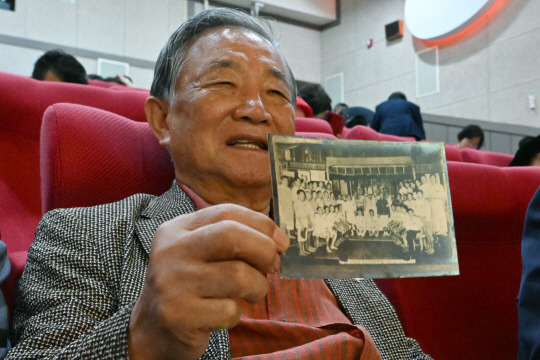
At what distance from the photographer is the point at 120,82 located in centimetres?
373

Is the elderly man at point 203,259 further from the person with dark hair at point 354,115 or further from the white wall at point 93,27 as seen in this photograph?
the white wall at point 93,27

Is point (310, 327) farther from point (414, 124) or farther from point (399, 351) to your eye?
point (414, 124)

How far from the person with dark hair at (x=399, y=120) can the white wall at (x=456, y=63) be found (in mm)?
1706

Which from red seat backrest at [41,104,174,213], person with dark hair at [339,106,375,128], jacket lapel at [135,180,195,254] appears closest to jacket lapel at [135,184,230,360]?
jacket lapel at [135,180,195,254]

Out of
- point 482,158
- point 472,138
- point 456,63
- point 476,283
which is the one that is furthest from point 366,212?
point 456,63

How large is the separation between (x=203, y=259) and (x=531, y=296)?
587mm

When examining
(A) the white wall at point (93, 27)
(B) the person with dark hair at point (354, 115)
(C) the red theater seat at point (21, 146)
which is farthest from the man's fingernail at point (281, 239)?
(A) the white wall at point (93, 27)

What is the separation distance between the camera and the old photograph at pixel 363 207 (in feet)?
1.91

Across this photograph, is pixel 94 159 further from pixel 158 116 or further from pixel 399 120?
pixel 399 120

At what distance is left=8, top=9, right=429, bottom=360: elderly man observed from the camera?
529mm

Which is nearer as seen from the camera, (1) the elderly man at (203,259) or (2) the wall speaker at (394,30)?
(1) the elderly man at (203,259)

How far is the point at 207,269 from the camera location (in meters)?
0.52

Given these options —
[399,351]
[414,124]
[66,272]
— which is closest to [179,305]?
[66,272]

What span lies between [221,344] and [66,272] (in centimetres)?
25
